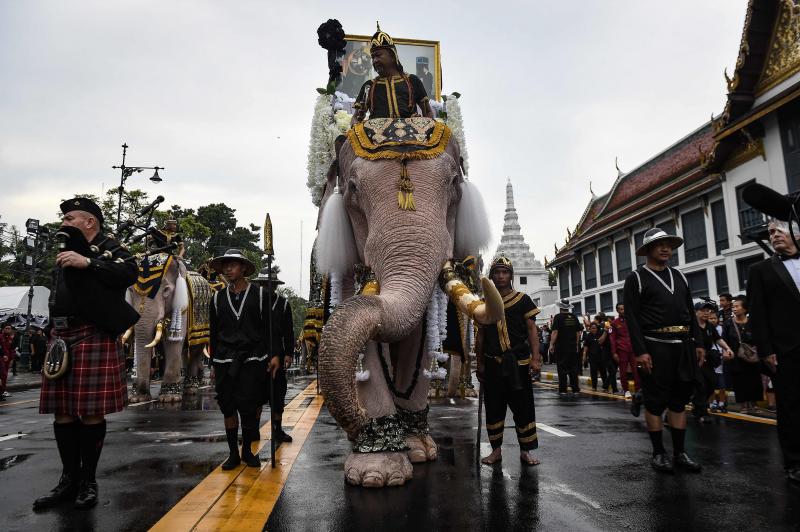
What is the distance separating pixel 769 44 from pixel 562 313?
14.8 meters

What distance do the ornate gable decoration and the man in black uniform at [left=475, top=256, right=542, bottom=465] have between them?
18.9 metres

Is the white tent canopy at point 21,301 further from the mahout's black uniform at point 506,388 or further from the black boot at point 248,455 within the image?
the mahout's black uniform at point 506,388

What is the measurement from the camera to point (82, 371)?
3557mm

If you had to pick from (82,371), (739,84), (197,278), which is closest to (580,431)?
(82,371)

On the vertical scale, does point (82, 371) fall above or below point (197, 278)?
below

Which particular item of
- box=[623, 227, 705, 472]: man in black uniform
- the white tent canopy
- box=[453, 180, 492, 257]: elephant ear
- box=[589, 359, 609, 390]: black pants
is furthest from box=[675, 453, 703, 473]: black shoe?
the white tent canopy

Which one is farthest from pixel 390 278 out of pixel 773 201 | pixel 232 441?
pixel 773 201

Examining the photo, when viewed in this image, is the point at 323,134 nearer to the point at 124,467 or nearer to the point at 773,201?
the point at 124,467

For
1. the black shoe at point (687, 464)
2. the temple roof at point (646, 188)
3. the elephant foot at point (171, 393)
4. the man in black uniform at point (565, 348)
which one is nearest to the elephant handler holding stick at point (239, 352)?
the black shoe at point (687, 464)

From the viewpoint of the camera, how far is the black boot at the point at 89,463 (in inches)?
133

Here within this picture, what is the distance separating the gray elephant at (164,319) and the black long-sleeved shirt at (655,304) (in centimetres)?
740

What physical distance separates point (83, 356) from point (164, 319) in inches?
252

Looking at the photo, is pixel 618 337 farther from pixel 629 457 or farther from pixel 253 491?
pixel 253 491

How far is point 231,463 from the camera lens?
4.33 m
